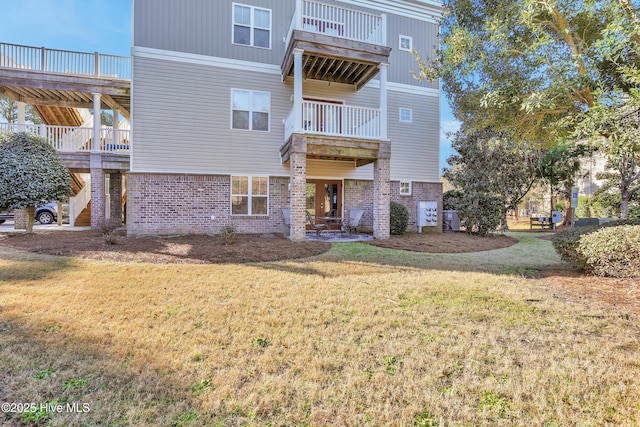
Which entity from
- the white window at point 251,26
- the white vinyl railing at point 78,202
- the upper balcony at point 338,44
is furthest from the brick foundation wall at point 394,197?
the white vinyl railing at point 78,202

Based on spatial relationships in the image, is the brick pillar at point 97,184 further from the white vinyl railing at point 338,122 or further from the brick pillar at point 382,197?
the brick pillar at point 382,197

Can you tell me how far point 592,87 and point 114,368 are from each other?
29.1 ft

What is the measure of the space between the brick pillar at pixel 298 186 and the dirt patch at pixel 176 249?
1.78 feet

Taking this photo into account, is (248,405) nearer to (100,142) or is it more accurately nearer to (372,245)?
(372,245)

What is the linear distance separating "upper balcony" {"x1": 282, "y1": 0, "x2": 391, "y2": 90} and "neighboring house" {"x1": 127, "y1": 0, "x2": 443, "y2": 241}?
42 millimetres

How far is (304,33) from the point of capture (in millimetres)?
10055

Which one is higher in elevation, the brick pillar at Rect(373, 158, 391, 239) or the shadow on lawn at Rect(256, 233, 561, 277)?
the brick pillar at Rect(373, 158, 391, 239)

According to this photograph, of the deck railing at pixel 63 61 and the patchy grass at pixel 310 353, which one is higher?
the deck railing at pixel 63 61

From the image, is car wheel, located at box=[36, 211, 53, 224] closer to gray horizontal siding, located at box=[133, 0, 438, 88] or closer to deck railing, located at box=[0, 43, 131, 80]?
deck railing, located at box=[0, 43, 131, 80]

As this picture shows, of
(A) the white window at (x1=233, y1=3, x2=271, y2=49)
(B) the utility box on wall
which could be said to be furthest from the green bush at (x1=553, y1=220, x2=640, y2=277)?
(A) the white window at (x1=233, y1=3, x2=271, y2=49)

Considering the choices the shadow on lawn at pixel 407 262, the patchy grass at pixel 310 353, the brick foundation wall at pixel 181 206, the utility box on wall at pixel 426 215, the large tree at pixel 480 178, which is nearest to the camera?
the patchy grass at pixel 310 353

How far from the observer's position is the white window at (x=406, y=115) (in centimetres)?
1434

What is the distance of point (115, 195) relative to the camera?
1595cm

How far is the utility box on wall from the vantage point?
1459 cm
